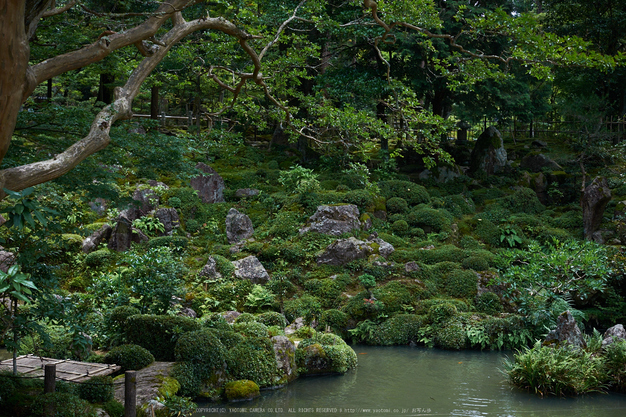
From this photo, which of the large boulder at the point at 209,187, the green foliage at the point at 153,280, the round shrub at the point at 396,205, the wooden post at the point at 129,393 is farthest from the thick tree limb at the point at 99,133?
the round shrub at the point at 396,205

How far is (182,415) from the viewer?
24.5 ft

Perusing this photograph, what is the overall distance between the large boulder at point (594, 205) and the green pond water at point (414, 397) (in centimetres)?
746

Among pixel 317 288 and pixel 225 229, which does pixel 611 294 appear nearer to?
pixel 317 288

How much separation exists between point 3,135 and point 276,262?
1094 cm

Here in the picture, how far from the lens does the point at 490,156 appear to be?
2088cm

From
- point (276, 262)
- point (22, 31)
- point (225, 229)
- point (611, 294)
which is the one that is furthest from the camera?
point (225, 229)

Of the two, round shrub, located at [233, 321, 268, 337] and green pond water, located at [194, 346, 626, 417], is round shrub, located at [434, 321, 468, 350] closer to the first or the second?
green pond water, located at [194, 346, 626, 417]

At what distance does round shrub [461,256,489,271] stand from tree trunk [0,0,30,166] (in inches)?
502

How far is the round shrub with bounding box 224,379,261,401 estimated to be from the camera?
8539 millimetres

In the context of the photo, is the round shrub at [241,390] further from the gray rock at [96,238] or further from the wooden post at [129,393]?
the gray rock at [96,238]

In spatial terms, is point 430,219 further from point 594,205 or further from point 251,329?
point 251,329

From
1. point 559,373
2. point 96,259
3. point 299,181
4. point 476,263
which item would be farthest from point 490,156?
point 96,259

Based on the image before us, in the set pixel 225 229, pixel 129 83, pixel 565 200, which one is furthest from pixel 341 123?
pixel 565 200

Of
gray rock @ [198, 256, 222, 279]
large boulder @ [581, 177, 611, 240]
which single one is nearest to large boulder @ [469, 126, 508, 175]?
large boulder @ [581, 177, 611, 240]
